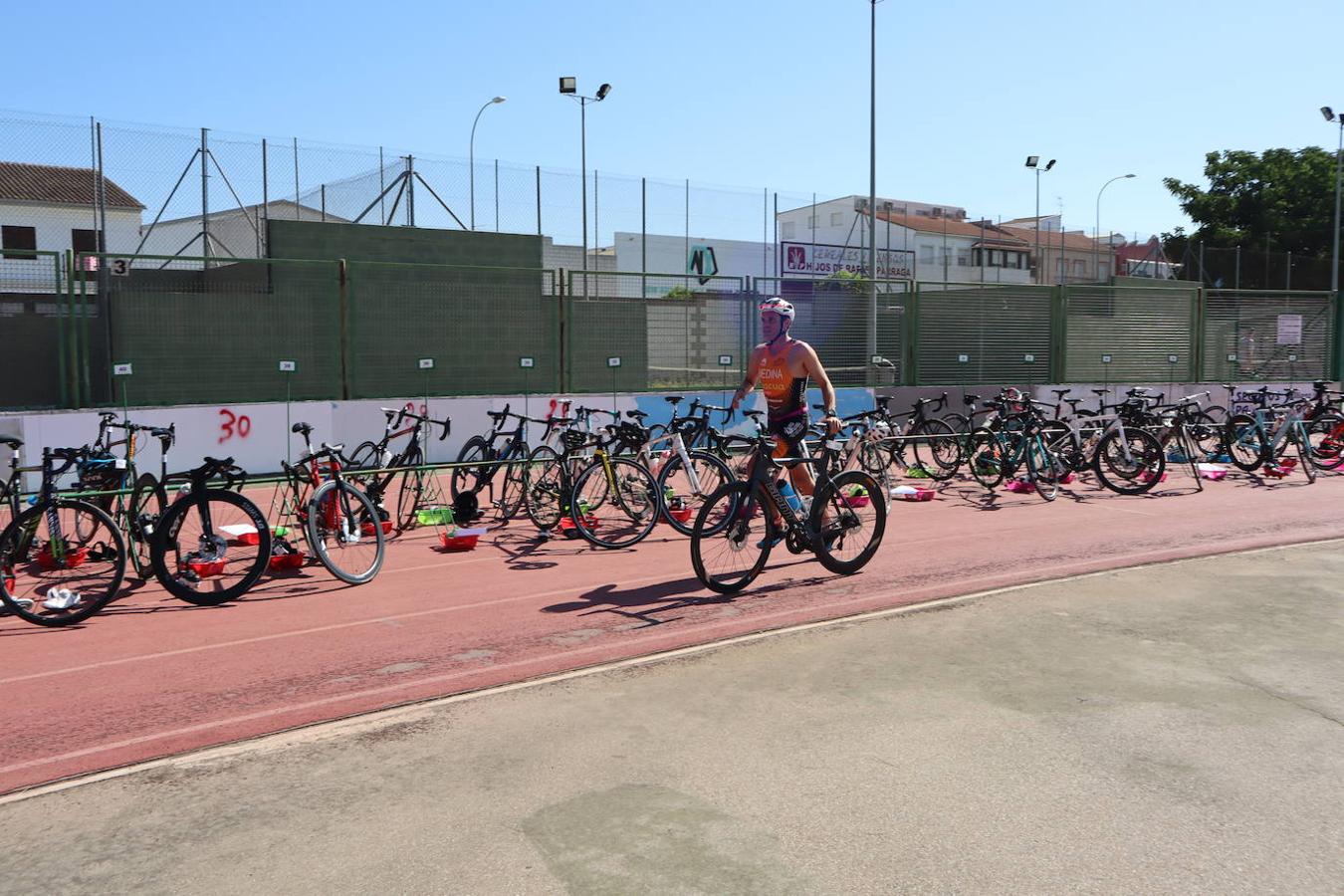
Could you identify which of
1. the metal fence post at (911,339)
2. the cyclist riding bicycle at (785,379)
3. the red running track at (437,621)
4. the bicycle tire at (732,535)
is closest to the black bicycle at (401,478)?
the red running track at (437,621)

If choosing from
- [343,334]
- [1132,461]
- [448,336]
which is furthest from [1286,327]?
[343,334]

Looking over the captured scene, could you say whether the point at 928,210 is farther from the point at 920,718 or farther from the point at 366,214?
the point at 920,718

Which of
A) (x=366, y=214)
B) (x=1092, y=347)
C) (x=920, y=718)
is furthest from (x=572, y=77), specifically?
(x=920, y=718)

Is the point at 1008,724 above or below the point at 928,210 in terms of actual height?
below

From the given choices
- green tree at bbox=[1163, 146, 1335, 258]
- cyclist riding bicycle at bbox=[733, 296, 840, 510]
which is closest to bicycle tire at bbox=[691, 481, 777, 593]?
cyclist riding bicycle at bbox=[733, 296, 840, 510]

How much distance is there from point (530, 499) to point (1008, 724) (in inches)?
240

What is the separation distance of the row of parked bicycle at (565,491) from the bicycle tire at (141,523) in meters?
0.02

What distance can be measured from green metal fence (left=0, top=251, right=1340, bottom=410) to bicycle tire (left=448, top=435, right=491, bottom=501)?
232 centimetres

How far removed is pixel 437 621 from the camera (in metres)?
6.74

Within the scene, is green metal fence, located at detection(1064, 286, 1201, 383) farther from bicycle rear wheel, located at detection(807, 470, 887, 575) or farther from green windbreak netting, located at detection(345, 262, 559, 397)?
bicycle rear wheel, located at detection(807, 470, 887, 575)

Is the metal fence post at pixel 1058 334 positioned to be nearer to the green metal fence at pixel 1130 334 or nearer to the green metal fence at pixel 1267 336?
the green metal fence at pixel 1130 334

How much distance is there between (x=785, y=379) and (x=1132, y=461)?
6131 millimetres

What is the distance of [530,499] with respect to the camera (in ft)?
33.0

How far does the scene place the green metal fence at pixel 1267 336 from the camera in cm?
2205
